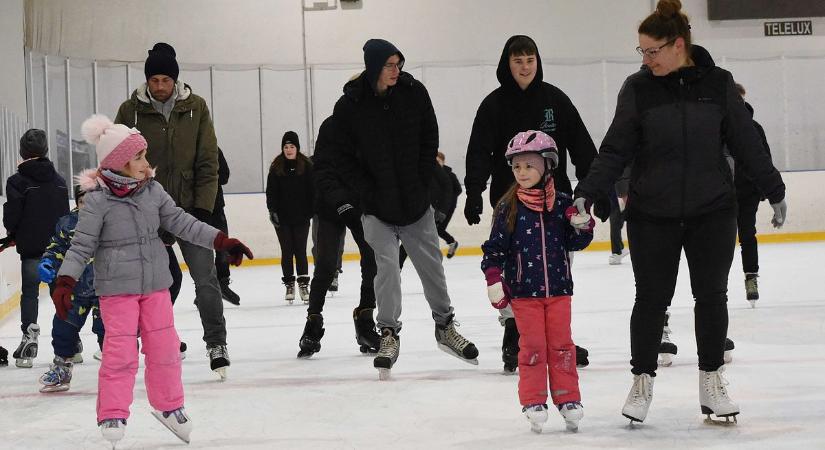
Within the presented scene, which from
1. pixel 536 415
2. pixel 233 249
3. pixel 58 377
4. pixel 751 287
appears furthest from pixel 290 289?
pixel 536 415

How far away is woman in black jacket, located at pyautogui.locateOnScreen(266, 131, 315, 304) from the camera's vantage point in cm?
910

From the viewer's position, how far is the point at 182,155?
16.7ft

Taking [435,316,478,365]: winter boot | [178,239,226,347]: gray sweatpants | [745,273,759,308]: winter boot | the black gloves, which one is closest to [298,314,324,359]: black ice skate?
[178,239,226,347]: gray sweatpants

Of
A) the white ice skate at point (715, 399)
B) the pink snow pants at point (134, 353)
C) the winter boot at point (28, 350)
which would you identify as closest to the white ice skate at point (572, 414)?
the white ice skate at point (715, 399)

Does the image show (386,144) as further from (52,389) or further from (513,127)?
(52,389)

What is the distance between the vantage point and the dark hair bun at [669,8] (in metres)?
3.62

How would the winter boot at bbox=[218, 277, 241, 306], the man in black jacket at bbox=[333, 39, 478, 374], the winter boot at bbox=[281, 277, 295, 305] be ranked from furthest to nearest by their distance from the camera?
1. the winter boot at bbox=[281, 277, 295, 305]
2. the winter boot at bbox=[218, 277, 241, 306]
3. the man in black jacket at bbox=[333, 39, 478, 374]

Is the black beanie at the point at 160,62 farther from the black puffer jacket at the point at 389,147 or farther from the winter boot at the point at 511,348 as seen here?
the winter boot at the point at 511,348

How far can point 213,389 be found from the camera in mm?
4812

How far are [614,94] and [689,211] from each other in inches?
518

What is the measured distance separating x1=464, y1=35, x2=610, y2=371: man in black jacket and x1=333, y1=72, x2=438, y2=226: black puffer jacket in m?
0.23

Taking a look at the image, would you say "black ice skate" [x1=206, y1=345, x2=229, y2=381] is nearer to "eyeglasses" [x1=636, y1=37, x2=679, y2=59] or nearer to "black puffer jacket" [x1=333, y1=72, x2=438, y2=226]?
"black puffer jacket" [x1=333, y1=72, x2=438, y2=226]

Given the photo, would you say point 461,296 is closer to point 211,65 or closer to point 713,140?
point 713,140

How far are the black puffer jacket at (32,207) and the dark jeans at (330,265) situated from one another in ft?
4.59
